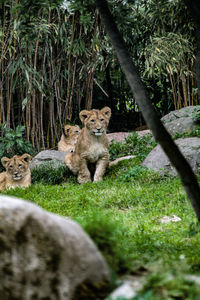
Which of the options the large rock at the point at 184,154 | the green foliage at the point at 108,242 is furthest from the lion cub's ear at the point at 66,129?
the green foliage at the point at 108,242

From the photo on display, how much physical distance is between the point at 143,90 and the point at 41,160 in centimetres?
581

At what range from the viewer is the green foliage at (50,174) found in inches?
339

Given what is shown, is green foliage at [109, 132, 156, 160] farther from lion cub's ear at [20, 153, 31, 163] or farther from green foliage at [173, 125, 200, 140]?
lion cub's ear at [20, 153, 31, 163]

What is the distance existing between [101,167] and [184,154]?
169 centimetres

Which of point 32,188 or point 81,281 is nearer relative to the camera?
point 81,281

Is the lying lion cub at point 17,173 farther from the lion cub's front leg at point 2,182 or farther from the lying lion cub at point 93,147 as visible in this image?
the lying lion cub at point 93,147

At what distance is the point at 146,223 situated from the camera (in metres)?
5.15

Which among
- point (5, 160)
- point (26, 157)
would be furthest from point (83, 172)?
point (5, 160)

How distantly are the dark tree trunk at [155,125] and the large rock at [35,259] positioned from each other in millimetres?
1198

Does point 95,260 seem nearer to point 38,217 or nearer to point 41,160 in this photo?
point 38,217

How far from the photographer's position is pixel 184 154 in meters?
7.52

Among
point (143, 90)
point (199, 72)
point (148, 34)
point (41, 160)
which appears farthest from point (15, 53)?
point (143, 90)

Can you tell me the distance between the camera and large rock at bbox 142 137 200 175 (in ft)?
24.3

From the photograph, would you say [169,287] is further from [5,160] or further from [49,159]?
[49,159]
